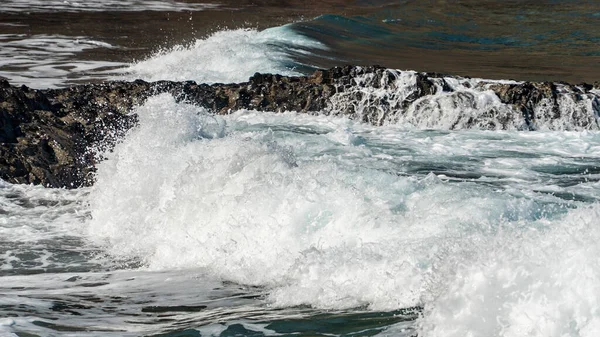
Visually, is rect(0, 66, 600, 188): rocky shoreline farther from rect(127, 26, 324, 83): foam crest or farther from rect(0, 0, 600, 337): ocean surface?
rect(127, 26, 324, 83): foam crest

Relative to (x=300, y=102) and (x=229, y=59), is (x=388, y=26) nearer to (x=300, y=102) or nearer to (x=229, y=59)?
(x=229, y=59)

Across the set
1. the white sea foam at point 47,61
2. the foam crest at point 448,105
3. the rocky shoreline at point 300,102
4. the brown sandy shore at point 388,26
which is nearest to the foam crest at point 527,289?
the rocky shoreline at point 300,102

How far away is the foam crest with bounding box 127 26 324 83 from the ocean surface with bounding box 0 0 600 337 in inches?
94.4

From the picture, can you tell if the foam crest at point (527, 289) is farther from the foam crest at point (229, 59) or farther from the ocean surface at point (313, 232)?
the foam crest at point (229, 59)

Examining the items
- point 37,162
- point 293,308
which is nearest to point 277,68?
point 37,162

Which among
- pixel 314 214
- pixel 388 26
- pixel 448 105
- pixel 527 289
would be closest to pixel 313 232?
pixel 314 214

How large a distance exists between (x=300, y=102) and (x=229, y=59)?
610 centimetres

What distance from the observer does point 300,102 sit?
15.4 meters

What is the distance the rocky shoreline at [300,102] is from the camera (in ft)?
42.4

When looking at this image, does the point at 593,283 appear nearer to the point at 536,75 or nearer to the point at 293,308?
the point at 293,308

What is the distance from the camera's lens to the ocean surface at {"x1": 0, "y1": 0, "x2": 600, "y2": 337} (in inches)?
231

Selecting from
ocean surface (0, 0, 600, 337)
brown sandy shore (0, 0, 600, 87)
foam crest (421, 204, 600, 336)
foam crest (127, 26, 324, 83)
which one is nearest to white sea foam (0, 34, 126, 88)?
brown sandy shore (0, 0, 600, 87)

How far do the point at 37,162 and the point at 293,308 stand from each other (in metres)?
6.32

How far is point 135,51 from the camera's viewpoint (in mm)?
24453
